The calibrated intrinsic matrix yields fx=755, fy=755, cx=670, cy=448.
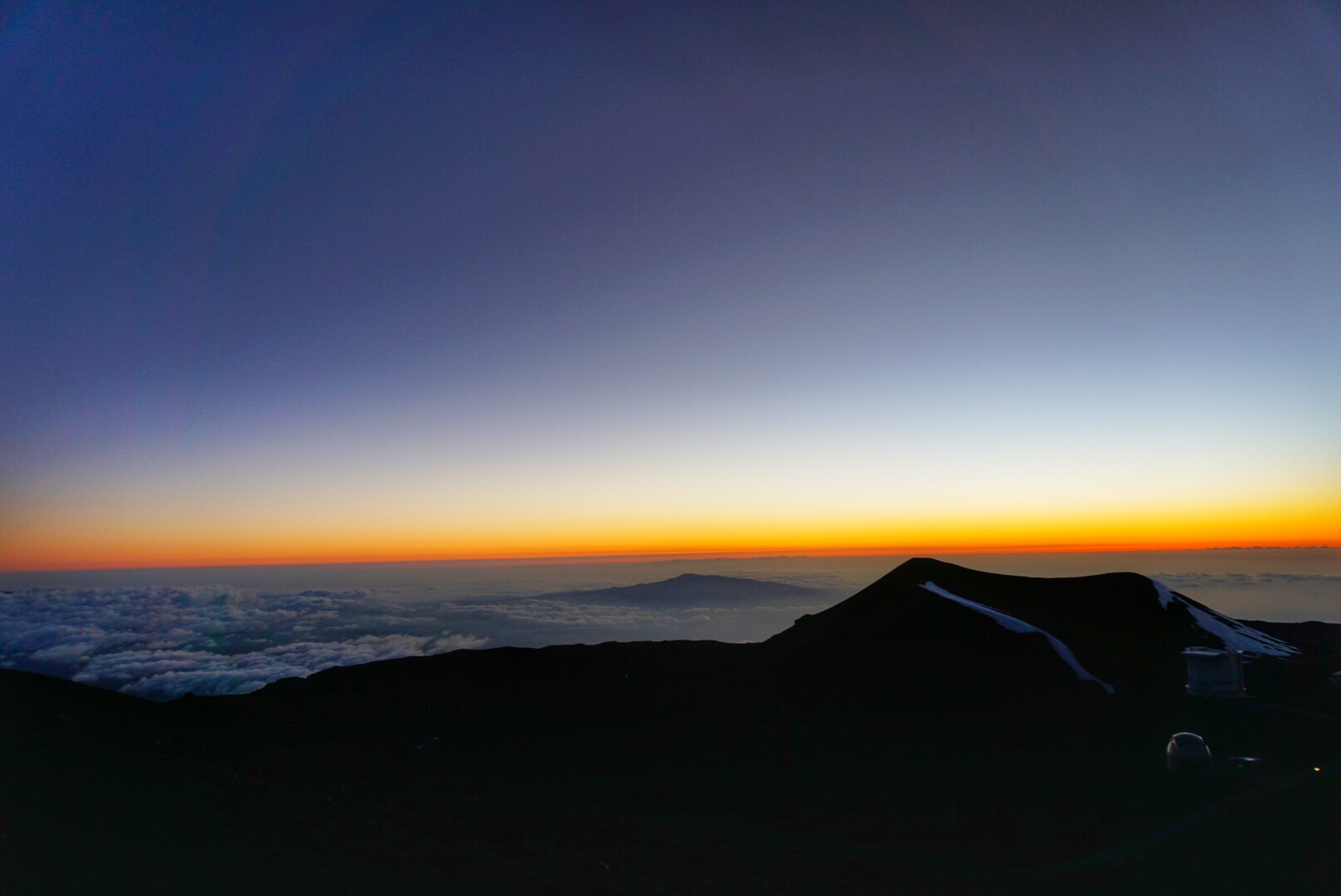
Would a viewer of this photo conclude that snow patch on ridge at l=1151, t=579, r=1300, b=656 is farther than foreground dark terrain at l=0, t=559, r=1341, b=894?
Yes

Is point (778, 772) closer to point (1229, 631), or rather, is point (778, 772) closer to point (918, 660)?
point (918, 660)

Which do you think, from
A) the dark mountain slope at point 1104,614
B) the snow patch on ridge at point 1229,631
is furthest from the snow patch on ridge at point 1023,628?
the snow patch on ridge at point 1229,631

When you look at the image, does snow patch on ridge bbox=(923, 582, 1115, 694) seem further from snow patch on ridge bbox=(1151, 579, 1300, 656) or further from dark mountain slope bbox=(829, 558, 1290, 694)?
snow patch on ridge bbox=(1151, 579, 1300, 656)

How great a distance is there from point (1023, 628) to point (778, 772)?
14.4 meters

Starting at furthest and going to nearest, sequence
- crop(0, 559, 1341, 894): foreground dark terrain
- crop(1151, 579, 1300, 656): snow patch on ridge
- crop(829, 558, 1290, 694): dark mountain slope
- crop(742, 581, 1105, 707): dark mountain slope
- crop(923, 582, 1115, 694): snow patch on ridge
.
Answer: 1. crop(1151, 579, 1300, 656): snow patch on ridge
2. crop(829, 558, 1290, 694): dark mountain slope
3. crop(923, 582, 1115, 694): snow patch on ridge
4. crop(742, 581, 1105, 707): dark mountain slope
5. crop(0, 559, 1341, 894): foreground dark terrain

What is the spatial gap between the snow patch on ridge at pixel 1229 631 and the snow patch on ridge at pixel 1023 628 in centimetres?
717

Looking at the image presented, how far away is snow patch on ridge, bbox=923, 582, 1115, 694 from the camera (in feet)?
96.6

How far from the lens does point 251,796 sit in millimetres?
23234

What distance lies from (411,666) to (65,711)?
71.0ft

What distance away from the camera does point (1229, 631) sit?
3403cm

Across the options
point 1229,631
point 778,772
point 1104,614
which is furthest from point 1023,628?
point 778,772

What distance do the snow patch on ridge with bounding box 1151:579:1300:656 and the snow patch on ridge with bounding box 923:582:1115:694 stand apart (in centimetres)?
717

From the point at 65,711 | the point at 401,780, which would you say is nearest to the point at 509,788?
the point at 401,780

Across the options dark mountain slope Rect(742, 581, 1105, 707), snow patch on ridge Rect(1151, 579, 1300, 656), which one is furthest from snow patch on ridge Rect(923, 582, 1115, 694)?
snow patch on ridge Rect(1151, 579, 1300, 656)
